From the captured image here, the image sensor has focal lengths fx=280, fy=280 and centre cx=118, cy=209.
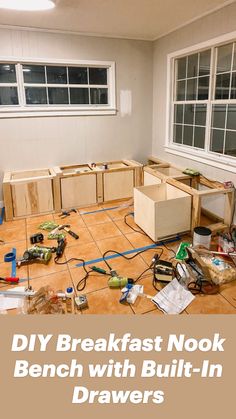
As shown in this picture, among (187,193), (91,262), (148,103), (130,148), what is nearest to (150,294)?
(91,262)

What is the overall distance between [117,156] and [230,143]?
1.98m

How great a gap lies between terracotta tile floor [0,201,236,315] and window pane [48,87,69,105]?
5.56 feet

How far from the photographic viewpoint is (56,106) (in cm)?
423

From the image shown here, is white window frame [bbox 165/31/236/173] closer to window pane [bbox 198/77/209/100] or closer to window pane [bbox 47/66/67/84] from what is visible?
window pane [bbox 198/77/209/100]

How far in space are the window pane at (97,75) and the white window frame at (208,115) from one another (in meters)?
1.01

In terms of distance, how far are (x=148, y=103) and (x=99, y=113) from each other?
Answer: 3.06ft

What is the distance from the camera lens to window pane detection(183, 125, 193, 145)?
13.6 feet

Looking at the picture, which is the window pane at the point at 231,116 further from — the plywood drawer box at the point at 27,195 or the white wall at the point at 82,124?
the plywood drawer box at the point at 27,195

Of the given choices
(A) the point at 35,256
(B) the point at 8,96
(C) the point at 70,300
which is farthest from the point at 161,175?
(B) the point at 8,96

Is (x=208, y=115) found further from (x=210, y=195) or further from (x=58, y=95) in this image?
(x=58, y=95)

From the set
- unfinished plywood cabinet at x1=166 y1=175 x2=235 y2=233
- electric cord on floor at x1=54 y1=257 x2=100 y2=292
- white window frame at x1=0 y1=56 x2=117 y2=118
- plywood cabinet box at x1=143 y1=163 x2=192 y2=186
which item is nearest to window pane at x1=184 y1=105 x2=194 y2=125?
plywood cabinet box at x1=143 y1=163 x2=192 y2=186

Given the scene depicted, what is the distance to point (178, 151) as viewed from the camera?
14.0 ft

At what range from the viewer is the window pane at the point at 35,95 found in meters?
4.08

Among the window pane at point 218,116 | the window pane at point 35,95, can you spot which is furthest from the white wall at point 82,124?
the window pane at point 218,116
